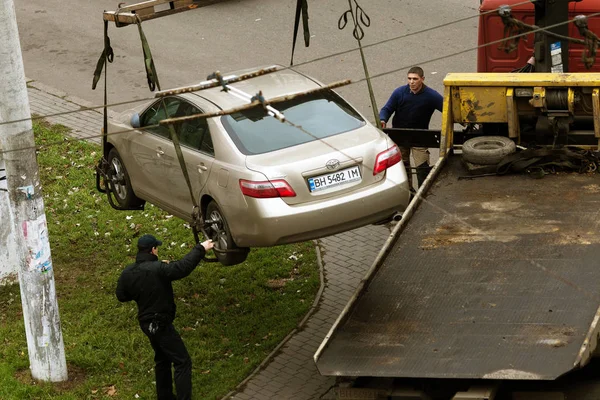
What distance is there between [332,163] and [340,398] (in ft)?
8.39

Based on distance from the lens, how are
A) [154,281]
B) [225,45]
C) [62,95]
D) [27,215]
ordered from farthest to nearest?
[225,45], [62,95], [27,215], [154,281]

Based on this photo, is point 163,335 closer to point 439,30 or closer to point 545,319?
point 545,319

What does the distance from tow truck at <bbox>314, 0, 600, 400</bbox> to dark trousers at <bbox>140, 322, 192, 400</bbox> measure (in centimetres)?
185

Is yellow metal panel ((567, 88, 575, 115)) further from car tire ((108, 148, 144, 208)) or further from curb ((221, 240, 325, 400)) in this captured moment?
car tire ((108, 148, 144, 208))

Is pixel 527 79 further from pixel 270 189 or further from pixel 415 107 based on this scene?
pixel 270 189

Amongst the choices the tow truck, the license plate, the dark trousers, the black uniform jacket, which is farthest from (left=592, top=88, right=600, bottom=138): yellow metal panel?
the dark trousers

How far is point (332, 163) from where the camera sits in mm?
10312

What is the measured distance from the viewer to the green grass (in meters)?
11.0

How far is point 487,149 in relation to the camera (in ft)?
37.5

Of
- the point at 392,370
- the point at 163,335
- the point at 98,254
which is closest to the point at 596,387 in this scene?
the point at 392,370

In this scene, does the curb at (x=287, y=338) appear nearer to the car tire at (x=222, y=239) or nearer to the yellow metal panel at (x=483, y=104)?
the car tire at (x=222, y=239)

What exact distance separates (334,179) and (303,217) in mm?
460

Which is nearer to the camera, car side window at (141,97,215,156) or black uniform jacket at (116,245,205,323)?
black uniform jacket at (116,245,205,323)

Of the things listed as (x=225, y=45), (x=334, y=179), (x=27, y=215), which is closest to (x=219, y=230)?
(x=334, y=179)
